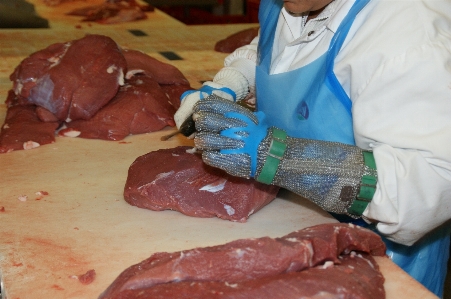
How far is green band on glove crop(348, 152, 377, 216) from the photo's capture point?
197 cm

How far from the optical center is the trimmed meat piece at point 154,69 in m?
3.60

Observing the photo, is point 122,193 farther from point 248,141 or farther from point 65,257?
point 248,141

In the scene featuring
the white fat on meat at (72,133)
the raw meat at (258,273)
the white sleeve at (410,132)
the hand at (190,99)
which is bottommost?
the white fat on meat at (72,133)

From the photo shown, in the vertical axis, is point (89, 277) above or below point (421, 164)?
below

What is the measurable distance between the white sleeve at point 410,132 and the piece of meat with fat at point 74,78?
161 centimetres

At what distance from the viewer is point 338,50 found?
209cm

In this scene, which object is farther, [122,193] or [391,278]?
[122,193]

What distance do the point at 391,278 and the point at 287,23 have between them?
3.50 feet

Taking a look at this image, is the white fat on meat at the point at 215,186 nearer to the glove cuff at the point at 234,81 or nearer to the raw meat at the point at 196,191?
the raw meat at the point at 196,191

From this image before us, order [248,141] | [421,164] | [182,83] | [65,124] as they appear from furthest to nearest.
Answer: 1. [182,83]
2. [65,124]
3. [248,141]
4. [421,164]

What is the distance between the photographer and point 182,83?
12.2 ft

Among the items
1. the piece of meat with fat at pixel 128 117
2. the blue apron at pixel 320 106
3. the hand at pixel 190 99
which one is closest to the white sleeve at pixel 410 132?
the blue apron at pixel 320 106

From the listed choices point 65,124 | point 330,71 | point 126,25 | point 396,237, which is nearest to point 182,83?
point 65,124

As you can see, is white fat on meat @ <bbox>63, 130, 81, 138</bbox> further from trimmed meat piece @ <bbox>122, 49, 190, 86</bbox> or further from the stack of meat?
trimmed meat piece @ <bbox>122, 49, 190, 86</bbox>
